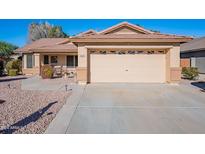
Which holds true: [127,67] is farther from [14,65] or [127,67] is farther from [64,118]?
[14,65]

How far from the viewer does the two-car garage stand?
15883 millimetres

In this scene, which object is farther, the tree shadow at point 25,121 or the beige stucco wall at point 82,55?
the beige stucco wall at point 82,55

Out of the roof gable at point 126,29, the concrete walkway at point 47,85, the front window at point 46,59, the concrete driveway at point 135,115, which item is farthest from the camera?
the front window at point 46,59

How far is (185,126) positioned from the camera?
6320 millimetres

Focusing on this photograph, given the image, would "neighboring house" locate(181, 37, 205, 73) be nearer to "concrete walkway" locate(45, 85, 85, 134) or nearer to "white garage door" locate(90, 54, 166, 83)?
"white garage door" locate(90, 54, 166, 83)

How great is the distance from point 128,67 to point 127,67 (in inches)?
2.7

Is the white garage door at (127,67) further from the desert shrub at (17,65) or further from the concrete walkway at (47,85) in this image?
the desert shrub at (17,65)

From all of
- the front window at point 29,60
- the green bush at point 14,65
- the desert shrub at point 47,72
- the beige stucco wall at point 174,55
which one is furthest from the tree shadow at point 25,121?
the green bush at point 14,65

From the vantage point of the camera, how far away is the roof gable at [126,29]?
16562 millimetres

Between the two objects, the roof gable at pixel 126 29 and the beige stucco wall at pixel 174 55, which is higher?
the roof gable at pixel 126 29

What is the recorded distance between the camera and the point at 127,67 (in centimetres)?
1591

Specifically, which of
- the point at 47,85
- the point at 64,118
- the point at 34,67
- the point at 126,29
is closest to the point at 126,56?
the point at 126,29
